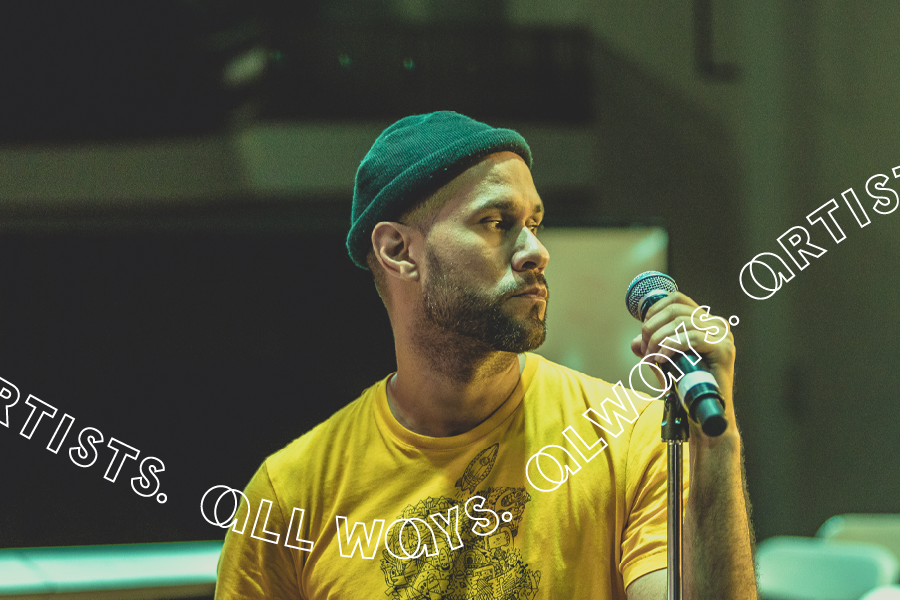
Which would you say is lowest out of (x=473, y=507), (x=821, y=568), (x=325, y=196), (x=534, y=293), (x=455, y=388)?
(x=473, y=507)

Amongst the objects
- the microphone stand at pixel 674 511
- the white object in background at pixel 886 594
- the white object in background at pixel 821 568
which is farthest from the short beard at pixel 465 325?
the white object in background at pixel 821 568

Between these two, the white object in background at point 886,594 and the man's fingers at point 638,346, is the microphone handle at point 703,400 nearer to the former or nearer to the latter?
the man's fingers at point 638,346

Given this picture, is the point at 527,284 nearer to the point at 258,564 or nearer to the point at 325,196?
the point at 258,564

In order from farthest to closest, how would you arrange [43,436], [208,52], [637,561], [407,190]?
1. [208,52]
2. [43,436]
3. [407,190]
4. [637,561]

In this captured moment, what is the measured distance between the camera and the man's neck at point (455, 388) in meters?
1.41

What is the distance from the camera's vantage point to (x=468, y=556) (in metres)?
1.34

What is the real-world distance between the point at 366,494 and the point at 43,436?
4.02 feet

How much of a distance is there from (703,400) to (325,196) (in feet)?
6.56

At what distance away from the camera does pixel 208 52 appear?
101 inches

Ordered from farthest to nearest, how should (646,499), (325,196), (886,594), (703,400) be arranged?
(325,196) < (886,594) < (646,499) < (703,400)

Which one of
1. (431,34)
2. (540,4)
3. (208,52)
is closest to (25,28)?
(208,52)

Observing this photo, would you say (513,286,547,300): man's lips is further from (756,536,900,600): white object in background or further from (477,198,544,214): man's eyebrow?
(756,536,900,600): white object in background

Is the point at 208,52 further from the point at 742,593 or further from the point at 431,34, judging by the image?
the point at 742,593

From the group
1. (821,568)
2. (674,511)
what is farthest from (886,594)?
(674,511)
